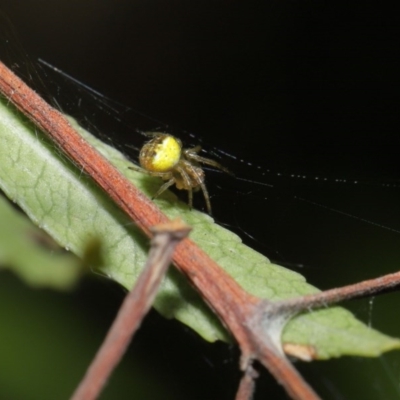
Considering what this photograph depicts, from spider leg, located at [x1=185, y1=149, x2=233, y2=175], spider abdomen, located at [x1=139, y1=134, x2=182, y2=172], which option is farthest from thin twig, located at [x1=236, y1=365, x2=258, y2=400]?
spider leg, located at [x1=185, y1=149, x2=233, y2=175]

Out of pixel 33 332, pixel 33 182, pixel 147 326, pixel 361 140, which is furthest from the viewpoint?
pixel 361 140

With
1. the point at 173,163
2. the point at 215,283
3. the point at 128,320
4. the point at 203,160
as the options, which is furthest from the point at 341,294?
the point at 203,160

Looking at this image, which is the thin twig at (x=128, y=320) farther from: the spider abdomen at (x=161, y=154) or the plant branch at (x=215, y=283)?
the spider abdomen at (x=161, y=154)

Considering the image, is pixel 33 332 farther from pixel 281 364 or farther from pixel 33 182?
pixel 281 364

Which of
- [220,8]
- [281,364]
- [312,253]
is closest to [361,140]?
[312,253]

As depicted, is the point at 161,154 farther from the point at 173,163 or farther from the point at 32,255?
the point at 32,255

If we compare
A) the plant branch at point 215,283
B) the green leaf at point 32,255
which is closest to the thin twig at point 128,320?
the plant branch at point 215,283

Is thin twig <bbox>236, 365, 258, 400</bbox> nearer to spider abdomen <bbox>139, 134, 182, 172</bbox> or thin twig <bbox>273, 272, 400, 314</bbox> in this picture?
thin twig <bbox>273, 272, 400, 314</bbox>
